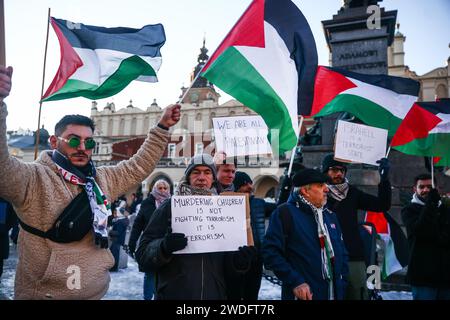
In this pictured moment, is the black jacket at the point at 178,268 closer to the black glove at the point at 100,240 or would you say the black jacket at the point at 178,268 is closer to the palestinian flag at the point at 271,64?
the black glove at the point at 100,240

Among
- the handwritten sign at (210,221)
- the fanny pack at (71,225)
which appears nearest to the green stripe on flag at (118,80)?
the fanny pack at (71,225)

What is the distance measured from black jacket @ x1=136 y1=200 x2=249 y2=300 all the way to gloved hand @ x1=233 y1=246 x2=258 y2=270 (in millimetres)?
58

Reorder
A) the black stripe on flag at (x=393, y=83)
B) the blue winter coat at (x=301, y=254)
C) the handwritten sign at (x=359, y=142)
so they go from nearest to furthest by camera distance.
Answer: the blue winter coat at (x=301, y=254)
the handwritten sign at (x=359, y=142)
the black stripe on flag at (x=393, y=83)

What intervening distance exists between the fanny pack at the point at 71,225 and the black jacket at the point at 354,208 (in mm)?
2230

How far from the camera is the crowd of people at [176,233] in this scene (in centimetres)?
177

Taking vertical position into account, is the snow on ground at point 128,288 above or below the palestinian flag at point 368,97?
below

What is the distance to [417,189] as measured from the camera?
12.0 feet

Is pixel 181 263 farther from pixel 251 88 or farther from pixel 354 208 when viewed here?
pixel 354 208

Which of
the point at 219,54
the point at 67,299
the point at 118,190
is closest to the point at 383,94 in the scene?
the point at 219,54

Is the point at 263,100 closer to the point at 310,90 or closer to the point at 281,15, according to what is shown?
the point at 310,90

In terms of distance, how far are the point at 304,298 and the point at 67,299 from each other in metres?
1.49

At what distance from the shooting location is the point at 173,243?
1.94 metres

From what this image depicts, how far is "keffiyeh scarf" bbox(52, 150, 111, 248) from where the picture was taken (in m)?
1.88

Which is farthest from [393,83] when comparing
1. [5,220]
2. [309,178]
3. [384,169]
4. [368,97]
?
[5,220]
